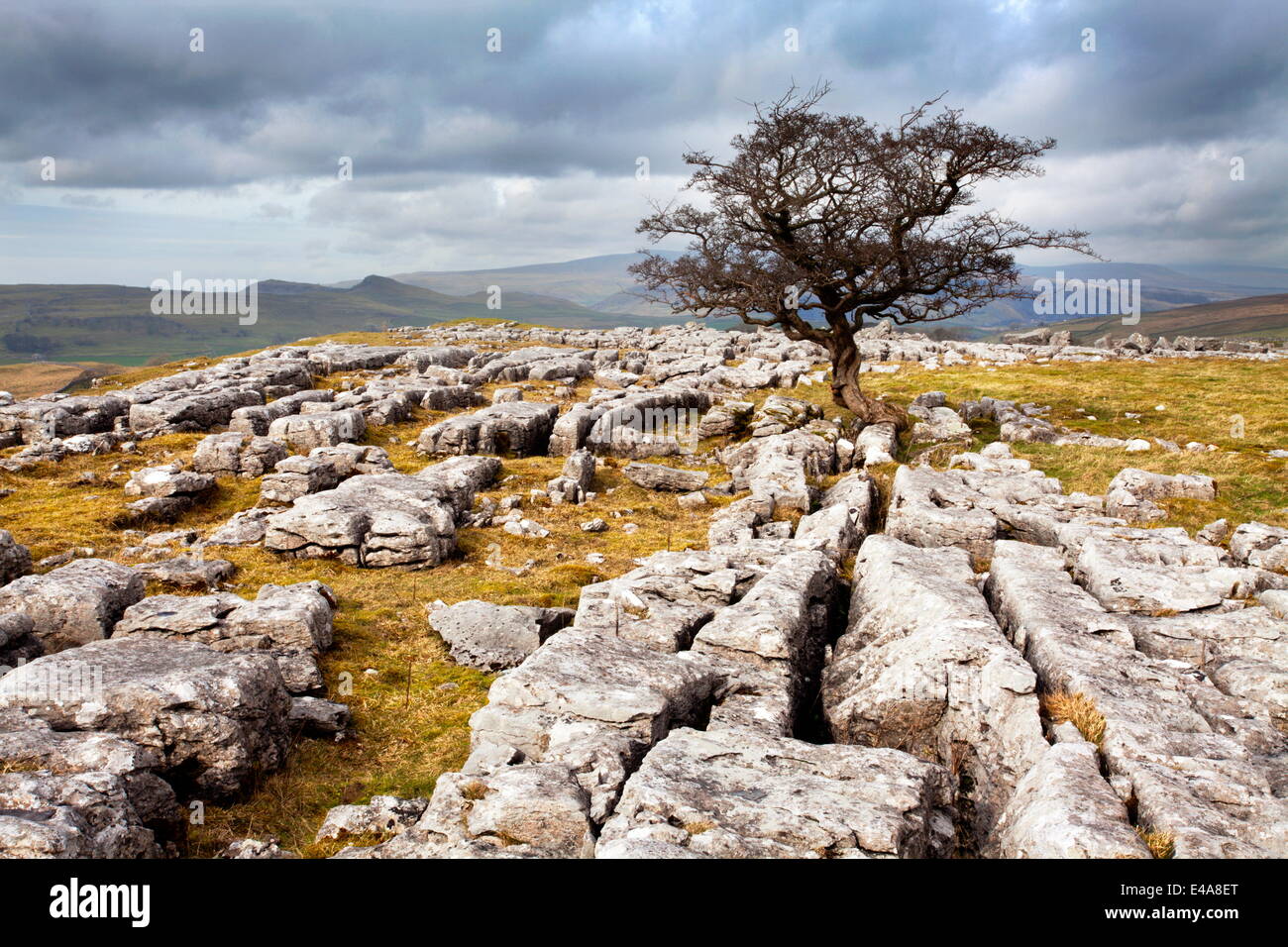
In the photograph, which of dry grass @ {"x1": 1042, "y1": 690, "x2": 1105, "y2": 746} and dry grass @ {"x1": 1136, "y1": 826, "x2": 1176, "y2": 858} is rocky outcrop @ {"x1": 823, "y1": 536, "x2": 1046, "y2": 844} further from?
dry grass @ {"x1": 1136, "y1": 826, "x2": 1176, "y2": 858}

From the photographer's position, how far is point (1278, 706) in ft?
38.8

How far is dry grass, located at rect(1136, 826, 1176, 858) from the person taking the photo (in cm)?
807

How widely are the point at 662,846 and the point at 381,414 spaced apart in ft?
139

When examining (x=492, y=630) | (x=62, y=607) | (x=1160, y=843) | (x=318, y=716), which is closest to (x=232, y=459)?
(x=62, y=607)

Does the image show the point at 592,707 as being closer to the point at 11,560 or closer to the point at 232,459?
the point at 11,560

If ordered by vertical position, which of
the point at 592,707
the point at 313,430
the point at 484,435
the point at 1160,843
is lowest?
the point at 1160,843

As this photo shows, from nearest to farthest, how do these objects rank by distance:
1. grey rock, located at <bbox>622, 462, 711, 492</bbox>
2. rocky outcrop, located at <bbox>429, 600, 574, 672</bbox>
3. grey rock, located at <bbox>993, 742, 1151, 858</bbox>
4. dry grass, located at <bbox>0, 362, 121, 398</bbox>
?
grey rock, located at <bbox>993, 742, 1151, 858</bbox> < rocky outcrop, located at <bbox>429, 600, 574, 672</bbox> < grey rock, located at <bbox>622, 462, 711, 492</bbox> < dry grass, located at <bbox>0, 362, 121, 398</bbox>

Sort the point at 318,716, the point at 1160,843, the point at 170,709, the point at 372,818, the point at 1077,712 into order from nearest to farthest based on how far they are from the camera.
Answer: the point at 1160,843
the point at 372,818
the point at 1077,712
the point at 170,709
the point at 318,716

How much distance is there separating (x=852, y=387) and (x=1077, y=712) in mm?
31918

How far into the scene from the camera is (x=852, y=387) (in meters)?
41.3

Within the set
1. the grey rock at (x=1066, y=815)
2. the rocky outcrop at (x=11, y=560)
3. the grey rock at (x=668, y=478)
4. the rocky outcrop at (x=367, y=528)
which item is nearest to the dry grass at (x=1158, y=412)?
the grey rock at (x=668, y=478)

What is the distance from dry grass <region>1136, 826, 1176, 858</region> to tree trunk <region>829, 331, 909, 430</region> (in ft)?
108

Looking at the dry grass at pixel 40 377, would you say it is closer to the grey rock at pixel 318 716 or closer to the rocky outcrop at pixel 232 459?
the rocky outcrop at pixel 232 459

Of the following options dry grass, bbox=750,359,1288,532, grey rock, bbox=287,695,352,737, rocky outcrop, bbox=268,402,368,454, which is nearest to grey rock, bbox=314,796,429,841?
grey rock, bbox=287,695,352,737
